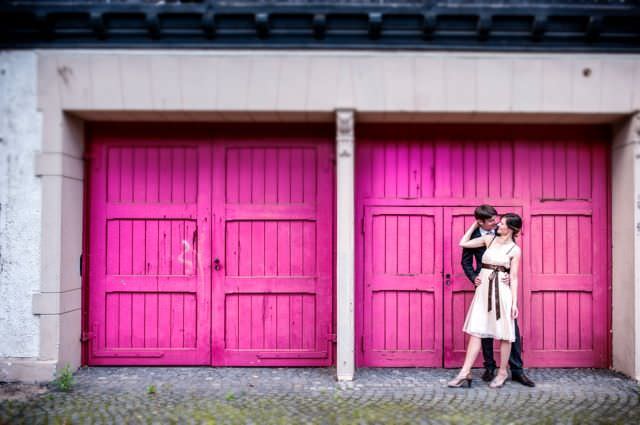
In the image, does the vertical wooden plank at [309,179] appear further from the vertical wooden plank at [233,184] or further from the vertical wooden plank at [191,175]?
the vertical wooden plank at [191,175]

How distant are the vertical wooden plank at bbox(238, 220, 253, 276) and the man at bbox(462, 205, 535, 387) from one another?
2.34 meters

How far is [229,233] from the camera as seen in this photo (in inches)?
244

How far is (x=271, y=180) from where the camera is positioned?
6.20 metres

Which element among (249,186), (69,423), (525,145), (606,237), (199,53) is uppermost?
(199,53)

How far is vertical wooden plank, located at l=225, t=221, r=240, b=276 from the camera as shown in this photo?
243 inches

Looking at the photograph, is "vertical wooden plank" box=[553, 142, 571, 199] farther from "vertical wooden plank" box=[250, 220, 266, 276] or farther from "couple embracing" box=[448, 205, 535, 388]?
"vertical wooden plank" box=[250, 220, 266, 276]

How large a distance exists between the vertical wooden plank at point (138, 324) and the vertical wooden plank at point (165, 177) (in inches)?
48.0

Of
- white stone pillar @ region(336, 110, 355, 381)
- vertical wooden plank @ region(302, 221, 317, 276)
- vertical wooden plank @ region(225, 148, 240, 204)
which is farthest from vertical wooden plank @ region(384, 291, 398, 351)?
vertical wooden plank @ region(225, 148, 240, 204)

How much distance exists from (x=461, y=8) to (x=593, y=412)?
4.07 metres

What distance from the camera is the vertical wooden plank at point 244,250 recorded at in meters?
6.18

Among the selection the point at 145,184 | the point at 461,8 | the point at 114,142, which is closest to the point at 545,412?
the point at 461,8

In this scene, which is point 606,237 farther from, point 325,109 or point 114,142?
point 114,142

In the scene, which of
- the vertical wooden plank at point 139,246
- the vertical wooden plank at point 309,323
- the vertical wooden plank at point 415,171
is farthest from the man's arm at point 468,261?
the vertical wooden plank at point 139,246

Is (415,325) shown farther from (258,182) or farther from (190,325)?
(190,325)
